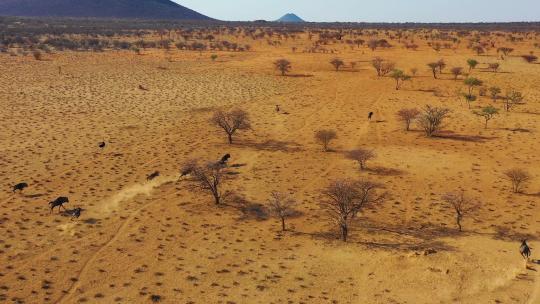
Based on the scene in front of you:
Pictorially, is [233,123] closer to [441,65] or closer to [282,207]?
[282,207]

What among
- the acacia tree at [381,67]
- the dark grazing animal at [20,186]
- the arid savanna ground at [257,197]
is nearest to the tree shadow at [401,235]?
the arid savanna ground at [257,197]

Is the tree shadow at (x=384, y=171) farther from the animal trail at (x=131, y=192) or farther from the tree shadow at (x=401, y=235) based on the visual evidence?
the animal trail at (x=131, y=192)

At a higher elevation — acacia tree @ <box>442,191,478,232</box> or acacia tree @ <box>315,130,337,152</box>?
acacia tree @ <box>315,130,337,152</box>

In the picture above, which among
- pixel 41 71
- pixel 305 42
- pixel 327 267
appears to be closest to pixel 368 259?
pixel 327 267

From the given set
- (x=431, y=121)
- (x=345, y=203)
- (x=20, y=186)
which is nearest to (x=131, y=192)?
(x=20, y=186)

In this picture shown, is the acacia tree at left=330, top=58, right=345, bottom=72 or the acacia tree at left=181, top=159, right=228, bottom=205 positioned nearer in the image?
the acacia tree at left=181, top=159, right=228, bottom=205

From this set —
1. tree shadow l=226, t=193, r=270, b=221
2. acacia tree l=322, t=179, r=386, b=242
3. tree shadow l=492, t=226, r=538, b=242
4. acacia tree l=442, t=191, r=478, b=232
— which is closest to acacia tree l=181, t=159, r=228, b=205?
tree shadow l=226, t=193, r=270, b=221

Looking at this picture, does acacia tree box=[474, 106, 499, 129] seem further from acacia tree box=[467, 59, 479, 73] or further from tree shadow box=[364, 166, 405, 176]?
acacia tree box=[467, 59, 479, 73]
